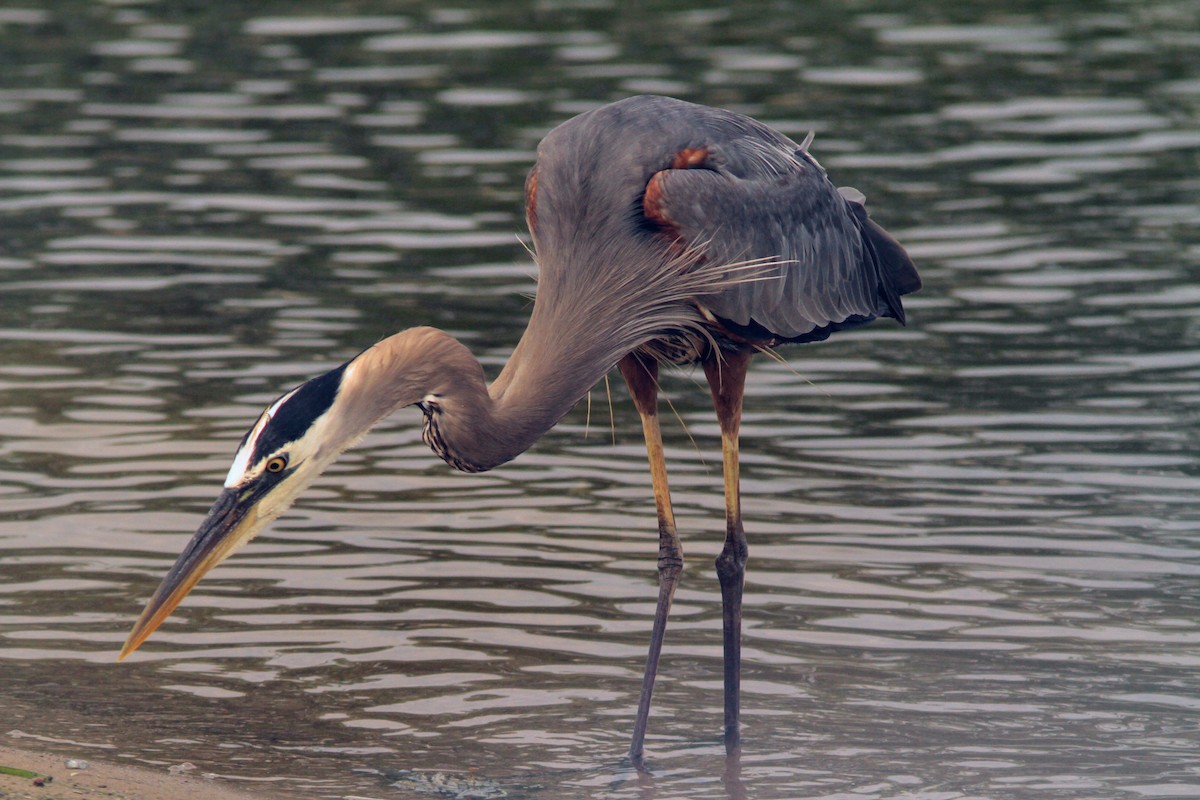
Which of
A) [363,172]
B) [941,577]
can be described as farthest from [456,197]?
[941,577]

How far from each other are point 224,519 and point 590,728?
6.69 ft

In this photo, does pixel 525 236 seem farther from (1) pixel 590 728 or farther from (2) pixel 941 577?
(1) pixel 590 728

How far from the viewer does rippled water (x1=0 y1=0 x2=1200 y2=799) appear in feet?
24.3

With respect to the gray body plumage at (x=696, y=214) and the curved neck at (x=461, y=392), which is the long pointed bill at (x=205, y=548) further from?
the gray body plumage at (x=696, y=214)

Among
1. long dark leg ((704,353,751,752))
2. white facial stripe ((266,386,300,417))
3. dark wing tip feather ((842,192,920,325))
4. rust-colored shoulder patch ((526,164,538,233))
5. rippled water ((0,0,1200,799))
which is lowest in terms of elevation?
rippled water ((0,0,1200,799))

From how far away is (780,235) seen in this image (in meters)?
7.78

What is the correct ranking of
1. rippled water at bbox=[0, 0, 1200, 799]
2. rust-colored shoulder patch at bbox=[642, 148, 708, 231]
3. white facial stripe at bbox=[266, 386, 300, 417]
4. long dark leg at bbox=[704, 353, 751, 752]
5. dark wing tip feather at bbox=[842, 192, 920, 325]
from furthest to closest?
dark wing tip feather at bbox=[842, 192, 920, 325], long dark leg at bbox=[704, 353, 751, 752], rippled water at bbox=[0, 0, 1200, 799], rust-colored shoulder patch at bbox=[642, 148, 708, 231], white facial stripe at bbox=[266, 386, 300, 417]

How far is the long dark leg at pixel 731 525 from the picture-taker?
755cm

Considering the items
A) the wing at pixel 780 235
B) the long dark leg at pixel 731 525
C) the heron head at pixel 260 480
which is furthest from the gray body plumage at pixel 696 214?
the heron head at pixel 260 480

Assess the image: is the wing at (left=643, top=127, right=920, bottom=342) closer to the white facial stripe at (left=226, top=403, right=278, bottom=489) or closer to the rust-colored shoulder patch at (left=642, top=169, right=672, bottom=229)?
the rust-colored shoulder patch at (left=642, top=169, right=672, bottom=229)

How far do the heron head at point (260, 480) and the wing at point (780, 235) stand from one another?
1700mm

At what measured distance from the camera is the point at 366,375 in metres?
6.25

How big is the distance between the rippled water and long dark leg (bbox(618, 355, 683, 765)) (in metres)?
0.26

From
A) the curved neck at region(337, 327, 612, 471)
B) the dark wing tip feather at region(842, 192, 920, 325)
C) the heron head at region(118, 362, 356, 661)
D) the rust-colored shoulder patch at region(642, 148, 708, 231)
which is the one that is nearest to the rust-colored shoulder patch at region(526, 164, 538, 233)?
the rust-colored shoulder patch at region(642, 148, 708, 231)
